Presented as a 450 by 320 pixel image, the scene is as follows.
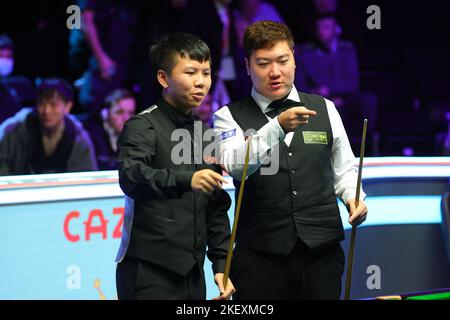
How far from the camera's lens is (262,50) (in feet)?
10.1

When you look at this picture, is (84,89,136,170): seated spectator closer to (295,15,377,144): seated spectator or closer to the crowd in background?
the crowd in background

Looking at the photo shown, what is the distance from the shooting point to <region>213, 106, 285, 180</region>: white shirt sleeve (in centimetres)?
288

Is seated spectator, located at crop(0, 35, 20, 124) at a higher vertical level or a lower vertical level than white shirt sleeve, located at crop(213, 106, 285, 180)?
higher

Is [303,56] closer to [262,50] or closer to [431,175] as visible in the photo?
[431,175]

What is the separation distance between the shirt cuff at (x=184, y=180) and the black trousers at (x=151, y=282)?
1.05 ft

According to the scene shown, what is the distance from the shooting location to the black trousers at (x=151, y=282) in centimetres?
277

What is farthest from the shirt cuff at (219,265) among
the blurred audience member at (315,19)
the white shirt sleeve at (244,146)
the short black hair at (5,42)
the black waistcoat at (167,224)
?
the blurred audience member at (315,19)

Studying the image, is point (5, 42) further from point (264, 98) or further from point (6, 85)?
point (264, 98)

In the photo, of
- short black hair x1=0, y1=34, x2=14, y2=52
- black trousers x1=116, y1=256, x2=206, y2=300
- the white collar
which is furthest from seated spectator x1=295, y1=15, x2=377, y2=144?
black trousers x1=116, y1=256, x2=206, y2=300

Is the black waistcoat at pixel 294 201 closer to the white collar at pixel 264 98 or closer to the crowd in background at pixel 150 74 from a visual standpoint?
the white collar at pixel 264 98

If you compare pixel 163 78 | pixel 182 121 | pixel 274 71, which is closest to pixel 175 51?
pixel 163 78

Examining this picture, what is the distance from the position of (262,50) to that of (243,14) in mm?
3758

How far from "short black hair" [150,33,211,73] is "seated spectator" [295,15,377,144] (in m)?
3.76
